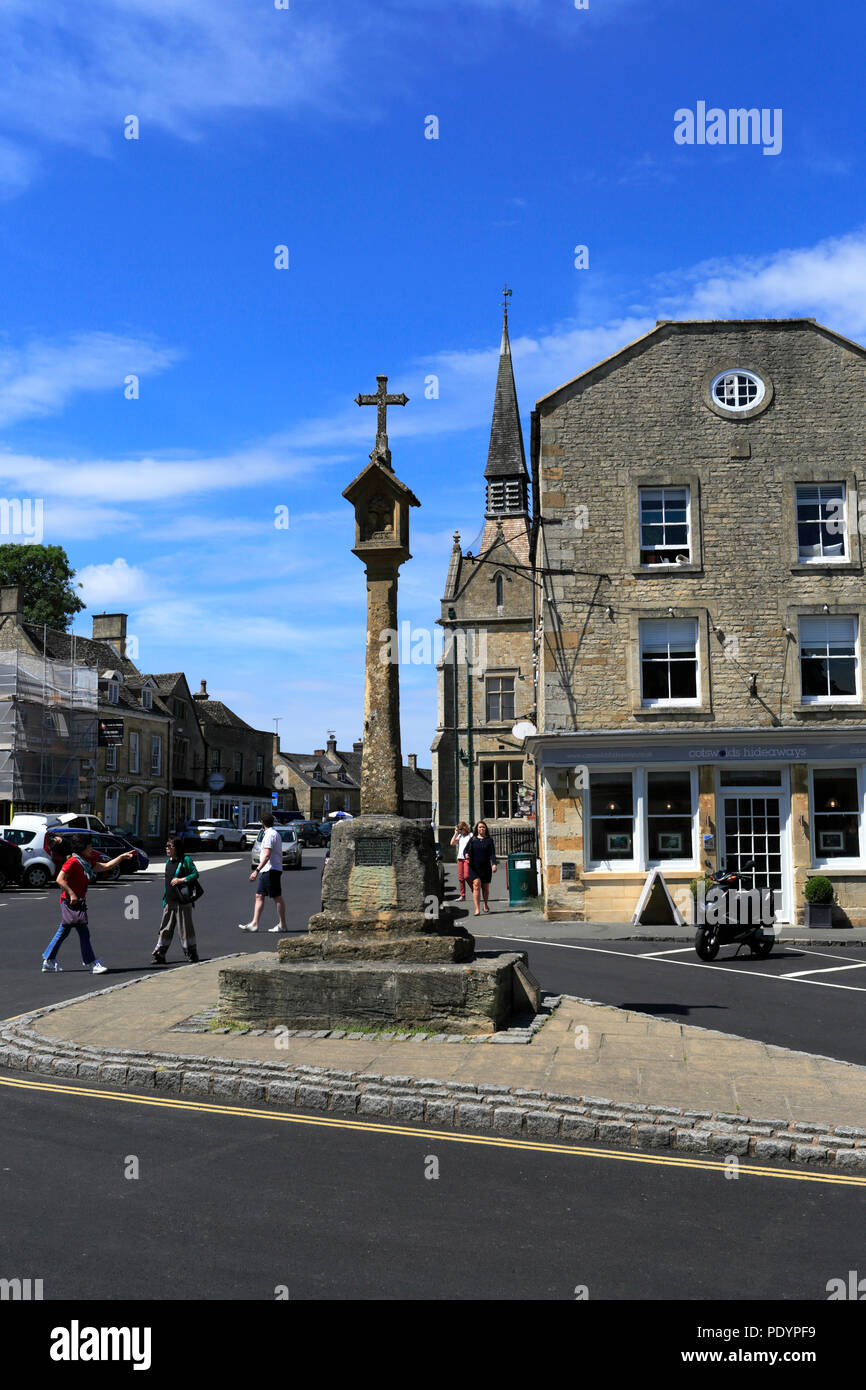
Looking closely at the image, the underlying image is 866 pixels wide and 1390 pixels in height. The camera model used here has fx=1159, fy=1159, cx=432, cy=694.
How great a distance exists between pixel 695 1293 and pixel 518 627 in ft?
147

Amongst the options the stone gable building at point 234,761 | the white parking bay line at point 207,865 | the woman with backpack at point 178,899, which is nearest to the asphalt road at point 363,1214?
the woman with backpack at point 178,899

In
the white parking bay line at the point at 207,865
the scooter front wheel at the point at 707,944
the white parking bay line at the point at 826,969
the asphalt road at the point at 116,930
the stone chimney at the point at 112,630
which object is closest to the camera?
the asphalt road at the point at 116,930

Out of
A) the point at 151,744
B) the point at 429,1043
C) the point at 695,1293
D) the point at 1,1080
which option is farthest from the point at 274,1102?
the point at 151,744

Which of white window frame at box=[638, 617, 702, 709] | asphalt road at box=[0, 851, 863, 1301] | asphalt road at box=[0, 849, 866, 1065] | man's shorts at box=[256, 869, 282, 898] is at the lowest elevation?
asphalt road at box=[0, 849, 866, 1065]

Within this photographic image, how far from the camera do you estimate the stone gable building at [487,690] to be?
45469 mm

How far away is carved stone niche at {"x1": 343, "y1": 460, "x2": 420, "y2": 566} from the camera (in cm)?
1097

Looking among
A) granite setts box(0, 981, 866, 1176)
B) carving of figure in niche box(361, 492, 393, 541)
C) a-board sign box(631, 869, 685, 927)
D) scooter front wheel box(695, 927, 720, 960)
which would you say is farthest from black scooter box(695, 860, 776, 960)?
granite setts box(0, 981, 866, 1176)

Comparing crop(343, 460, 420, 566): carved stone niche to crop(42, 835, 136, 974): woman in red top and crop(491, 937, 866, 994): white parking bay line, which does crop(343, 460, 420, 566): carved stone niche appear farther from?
crop(491, 937, 866, 994): white parking bay line

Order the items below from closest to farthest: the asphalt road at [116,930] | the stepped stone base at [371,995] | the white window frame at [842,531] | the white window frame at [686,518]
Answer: the stepped stone base at [371,995] → the asphalt road at [116,930] → the white window frame at [842,531] → the white window frame at [686,518]

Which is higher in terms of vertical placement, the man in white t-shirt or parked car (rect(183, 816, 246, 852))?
the man in white t-shirt

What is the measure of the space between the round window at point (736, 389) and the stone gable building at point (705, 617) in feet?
0.12

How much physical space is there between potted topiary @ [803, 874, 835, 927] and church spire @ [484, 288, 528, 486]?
125ft

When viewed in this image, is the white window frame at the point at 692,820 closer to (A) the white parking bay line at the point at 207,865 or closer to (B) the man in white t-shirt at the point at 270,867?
(B) the man in white t-shirt at the point at 270,867
